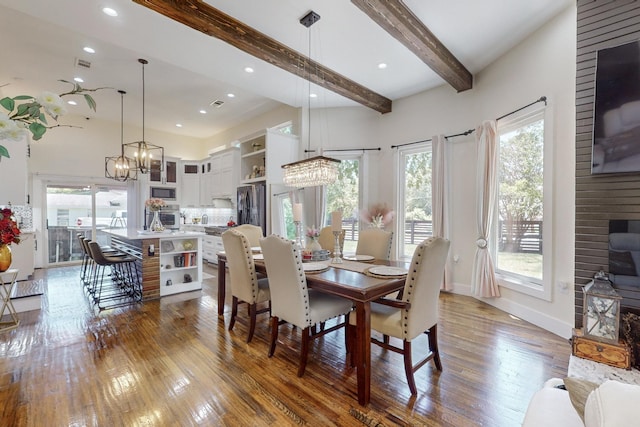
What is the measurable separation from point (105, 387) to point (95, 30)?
357cm

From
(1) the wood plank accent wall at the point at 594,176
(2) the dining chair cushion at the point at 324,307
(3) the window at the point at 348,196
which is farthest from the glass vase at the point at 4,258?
(1) the wood plank accent wall at the point at 594,176

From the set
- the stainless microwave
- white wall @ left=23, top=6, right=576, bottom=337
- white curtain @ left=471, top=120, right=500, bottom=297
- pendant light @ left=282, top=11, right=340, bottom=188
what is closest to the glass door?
white wall @ left=23, top=6, right=576, bottom=337

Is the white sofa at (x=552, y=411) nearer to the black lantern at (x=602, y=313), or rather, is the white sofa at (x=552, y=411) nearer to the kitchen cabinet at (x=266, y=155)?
the black lantern at (x=602, y=313)

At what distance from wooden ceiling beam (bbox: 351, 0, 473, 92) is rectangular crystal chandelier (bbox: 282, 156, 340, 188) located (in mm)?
1473

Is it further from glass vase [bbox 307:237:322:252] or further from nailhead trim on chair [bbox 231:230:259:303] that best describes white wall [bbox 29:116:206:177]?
glass vase [bbox 307:237:322:252]

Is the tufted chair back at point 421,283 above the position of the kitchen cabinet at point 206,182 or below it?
below

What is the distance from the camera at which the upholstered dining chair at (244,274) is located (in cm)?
288

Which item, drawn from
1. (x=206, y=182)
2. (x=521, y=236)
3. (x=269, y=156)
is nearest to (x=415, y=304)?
(x=521, y=236)

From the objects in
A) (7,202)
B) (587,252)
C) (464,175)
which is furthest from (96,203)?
(587,252)

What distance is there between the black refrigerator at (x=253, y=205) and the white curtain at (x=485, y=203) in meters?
3.62

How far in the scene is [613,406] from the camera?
0.69m

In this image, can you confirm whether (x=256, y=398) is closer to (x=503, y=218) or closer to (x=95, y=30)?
(x=503, y=218)

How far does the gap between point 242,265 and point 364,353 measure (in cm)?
150

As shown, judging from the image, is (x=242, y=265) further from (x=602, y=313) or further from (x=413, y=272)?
(x=602, y=313)
